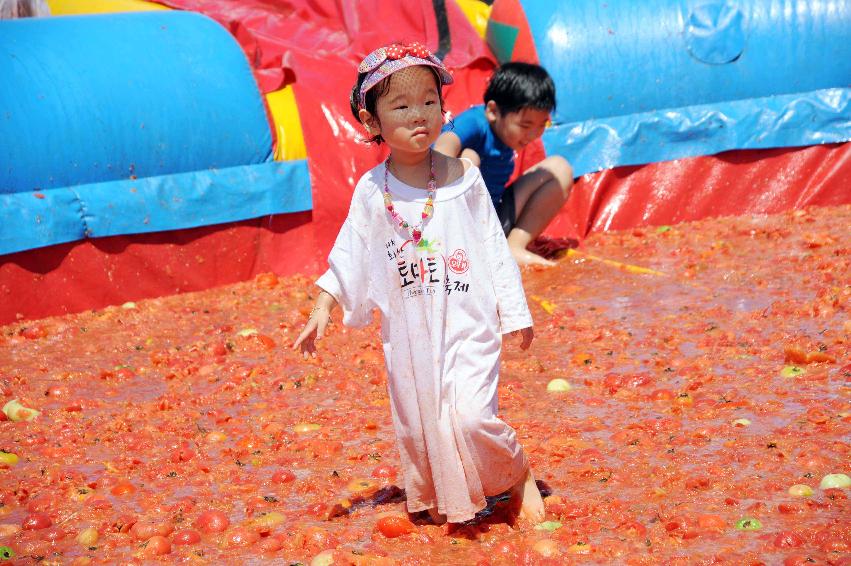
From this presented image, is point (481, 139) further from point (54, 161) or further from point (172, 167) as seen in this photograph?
point (54, 161)

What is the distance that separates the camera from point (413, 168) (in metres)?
2.89

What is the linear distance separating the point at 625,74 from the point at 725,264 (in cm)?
153

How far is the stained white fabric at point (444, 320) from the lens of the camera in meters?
2.78

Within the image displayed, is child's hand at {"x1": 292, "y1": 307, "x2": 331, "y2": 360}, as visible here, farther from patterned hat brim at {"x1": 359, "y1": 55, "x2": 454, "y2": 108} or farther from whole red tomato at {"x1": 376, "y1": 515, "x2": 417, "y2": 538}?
patterned hat brim at {"x1": 359, "y1": 55, "x2": 454, "y2": 108}

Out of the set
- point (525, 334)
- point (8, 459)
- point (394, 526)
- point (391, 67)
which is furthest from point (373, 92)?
point (8, 459)

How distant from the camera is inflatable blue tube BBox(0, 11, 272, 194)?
17.0 ft

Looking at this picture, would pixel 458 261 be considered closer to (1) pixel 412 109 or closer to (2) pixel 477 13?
(1) pixel 412 109

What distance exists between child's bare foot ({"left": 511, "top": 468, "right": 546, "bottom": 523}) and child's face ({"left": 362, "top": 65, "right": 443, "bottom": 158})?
95 cm

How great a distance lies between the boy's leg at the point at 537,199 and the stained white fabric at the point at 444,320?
2867 millimetres

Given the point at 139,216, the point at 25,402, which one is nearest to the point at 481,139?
the point at 139,216

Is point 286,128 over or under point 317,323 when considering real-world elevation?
under

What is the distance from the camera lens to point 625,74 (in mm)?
6367

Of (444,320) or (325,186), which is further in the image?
(325,186)

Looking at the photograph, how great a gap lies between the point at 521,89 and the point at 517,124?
6.6 inches
